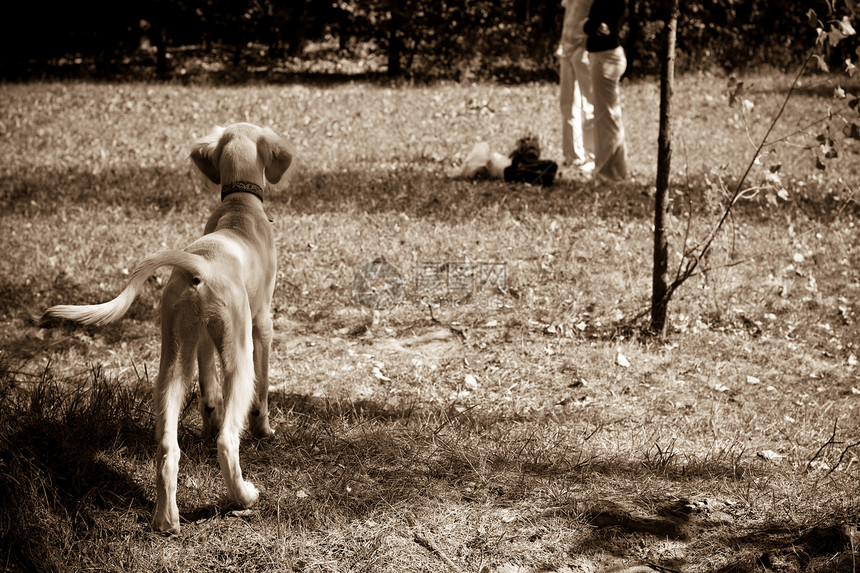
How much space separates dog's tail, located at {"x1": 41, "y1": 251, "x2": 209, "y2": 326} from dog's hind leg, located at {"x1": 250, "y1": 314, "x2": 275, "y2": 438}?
630 mm

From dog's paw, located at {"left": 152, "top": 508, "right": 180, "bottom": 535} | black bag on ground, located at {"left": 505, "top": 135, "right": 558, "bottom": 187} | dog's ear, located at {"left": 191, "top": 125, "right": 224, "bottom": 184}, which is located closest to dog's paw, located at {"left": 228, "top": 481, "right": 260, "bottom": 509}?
dog's paw, located at {"left": 152, "top": 508, "right": 180, "bottom": 535}

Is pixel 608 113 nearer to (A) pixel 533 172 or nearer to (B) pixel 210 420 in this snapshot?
(A) pixel 533 172

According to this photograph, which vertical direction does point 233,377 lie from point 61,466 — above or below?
above

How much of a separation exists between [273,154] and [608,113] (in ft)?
16.4

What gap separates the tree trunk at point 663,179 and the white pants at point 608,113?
3.00 m

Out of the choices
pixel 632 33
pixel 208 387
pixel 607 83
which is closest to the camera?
pixel 208 387

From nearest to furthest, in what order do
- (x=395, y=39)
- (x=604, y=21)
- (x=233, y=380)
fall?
(x=233, y=380) < (x=604, y=21) < (x=395, y=39)

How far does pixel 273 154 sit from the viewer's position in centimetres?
335

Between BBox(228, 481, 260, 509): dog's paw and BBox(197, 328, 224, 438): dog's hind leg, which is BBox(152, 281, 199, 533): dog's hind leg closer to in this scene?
BBox(197, 328, 224, 438): dog's hind leg

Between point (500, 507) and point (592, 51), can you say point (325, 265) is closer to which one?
point (500, 507)

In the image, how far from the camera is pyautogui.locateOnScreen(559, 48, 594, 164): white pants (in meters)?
7.83

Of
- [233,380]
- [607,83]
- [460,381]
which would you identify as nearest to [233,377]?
[233,380]

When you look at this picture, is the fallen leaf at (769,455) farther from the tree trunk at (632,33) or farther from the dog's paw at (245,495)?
the tree trunk at (632,33)

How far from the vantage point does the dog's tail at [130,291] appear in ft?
8.13
